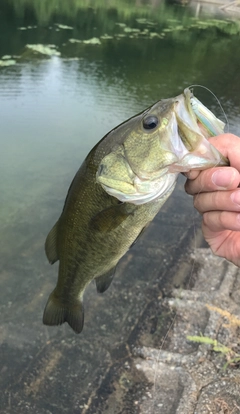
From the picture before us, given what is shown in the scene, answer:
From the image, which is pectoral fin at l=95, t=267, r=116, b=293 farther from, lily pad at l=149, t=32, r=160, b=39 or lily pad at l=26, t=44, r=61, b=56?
lily pad at l=149, t=32, r=160, b=39

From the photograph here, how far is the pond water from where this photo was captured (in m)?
3.55

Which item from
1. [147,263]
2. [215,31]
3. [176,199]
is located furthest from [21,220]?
[215,31]

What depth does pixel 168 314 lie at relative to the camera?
3885mm

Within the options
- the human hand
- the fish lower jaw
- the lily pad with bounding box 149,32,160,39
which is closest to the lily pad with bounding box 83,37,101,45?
the lily pad with bounding box 149,32,160,39

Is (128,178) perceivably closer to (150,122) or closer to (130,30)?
(150,122)

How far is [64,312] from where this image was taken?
7.86ft

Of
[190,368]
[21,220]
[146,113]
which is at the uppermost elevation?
[146,113]

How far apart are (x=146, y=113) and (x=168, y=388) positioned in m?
2.34

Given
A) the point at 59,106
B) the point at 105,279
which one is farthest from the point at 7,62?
the point at 105,279

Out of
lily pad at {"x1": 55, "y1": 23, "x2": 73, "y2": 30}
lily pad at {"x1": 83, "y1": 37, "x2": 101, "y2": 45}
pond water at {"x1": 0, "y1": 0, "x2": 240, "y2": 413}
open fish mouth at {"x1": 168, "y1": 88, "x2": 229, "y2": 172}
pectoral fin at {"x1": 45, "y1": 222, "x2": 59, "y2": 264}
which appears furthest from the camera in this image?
lily pad at {"x1": 55, "y1": 23, "x2": 73, "y2": 30}

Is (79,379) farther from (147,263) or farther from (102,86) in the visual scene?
(102,86)

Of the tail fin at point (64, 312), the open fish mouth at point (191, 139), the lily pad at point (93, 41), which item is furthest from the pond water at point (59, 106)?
the open fish mouth at point (191, 139)

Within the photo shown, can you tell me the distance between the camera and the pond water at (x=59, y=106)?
3555 millimetres

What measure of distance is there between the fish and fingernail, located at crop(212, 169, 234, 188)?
0.14 ft
